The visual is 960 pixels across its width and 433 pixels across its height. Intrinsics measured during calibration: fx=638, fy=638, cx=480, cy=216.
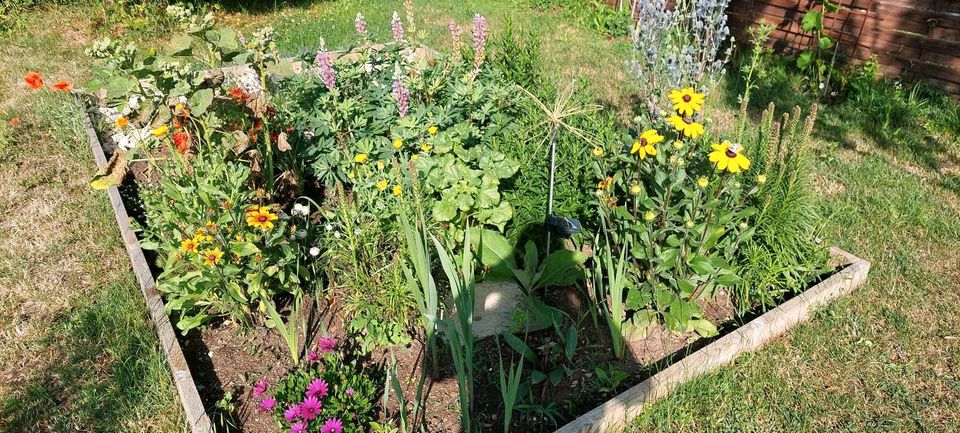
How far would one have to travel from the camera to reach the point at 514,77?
3.98 meters

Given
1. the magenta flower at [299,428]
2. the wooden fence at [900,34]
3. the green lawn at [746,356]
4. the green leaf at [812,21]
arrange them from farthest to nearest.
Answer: the green leaf at [812,21] < the wooden fence at [900,34] < the green lawn at [746,356] < the magenta flower at [299,428]

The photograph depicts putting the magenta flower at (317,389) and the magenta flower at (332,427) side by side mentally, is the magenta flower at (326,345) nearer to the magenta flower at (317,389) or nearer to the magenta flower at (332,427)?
the magenta flower at (317,389)

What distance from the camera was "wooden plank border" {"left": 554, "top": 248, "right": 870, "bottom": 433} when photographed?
233 centimetres

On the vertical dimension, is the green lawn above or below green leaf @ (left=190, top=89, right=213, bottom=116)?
below

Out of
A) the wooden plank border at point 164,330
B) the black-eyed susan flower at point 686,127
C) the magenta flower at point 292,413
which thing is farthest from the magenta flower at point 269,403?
the black-eyed susan flower at point 686,127

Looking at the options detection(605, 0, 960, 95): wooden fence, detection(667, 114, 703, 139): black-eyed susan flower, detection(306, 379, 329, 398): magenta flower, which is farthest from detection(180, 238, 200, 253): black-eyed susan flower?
detection(605, 0, 960, 95): wooden fence

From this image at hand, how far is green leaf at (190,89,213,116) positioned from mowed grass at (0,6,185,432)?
37.6 inches

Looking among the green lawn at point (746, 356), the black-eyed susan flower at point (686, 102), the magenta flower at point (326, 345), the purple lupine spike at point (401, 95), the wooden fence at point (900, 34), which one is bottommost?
the green lawn at point (746, 356)

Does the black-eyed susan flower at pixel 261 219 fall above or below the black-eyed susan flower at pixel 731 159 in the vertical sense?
below

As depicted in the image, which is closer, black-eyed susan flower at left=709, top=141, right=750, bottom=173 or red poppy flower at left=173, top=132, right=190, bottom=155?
black-eyed susan flower at left=709, top=141, right=750, bottom=173

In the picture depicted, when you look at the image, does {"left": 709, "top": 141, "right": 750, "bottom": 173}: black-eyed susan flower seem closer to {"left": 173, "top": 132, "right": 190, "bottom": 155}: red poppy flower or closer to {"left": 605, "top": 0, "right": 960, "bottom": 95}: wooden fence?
{"left": 173, "top": 132, "right": 190, "bottom": 155}: red poppy flower

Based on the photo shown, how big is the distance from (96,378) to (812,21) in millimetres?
5583

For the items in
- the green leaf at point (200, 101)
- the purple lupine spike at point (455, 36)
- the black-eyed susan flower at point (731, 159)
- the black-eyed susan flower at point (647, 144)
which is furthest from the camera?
the purple lupine spike at point (455, 36)

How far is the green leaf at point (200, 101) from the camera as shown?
2883 millimetres
